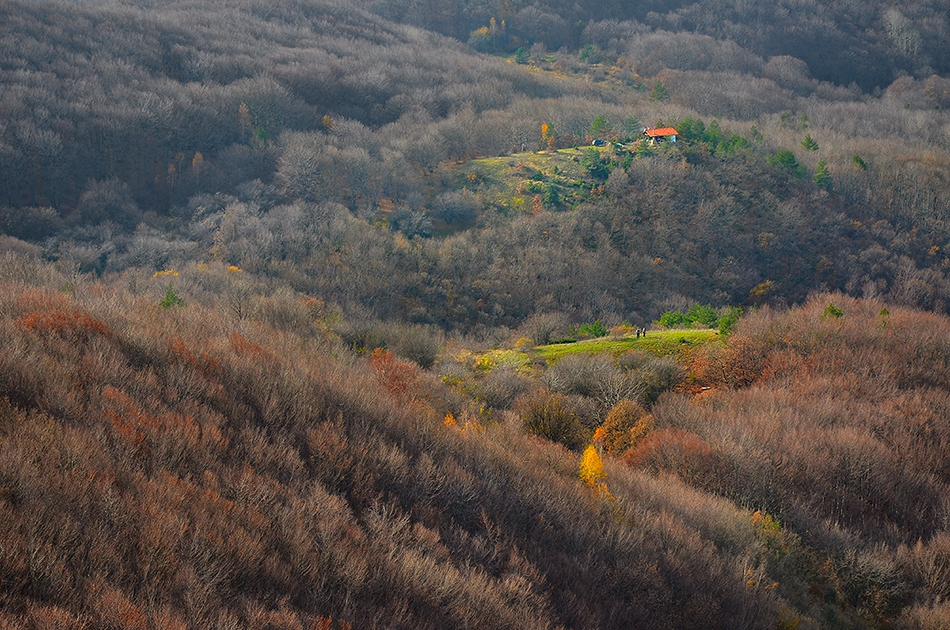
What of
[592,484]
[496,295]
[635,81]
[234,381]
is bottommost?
[496,295]

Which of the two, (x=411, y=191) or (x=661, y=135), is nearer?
(x=411, y=191)

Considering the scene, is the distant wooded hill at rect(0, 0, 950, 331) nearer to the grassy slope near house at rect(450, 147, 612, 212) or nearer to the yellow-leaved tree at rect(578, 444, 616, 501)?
the grassy slope near house at rect(450, 147, 612, 212)

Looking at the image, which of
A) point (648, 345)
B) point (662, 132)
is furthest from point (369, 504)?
point (662, 132)

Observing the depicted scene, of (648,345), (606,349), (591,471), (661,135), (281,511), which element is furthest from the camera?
(661,135)

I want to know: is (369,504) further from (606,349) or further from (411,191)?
(411,191)

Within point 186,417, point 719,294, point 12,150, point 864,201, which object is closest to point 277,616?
point 186,417

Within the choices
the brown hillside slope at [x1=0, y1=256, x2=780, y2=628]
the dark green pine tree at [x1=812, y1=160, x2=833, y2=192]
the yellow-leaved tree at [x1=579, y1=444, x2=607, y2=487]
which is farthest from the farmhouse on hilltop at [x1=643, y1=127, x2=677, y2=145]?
the brown hillside slope at [x1=0, y1=256, x2=780, y2=628]

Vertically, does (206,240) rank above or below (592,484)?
below

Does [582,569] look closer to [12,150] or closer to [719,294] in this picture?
[719,294]

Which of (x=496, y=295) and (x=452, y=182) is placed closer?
(x=496, y=295)
